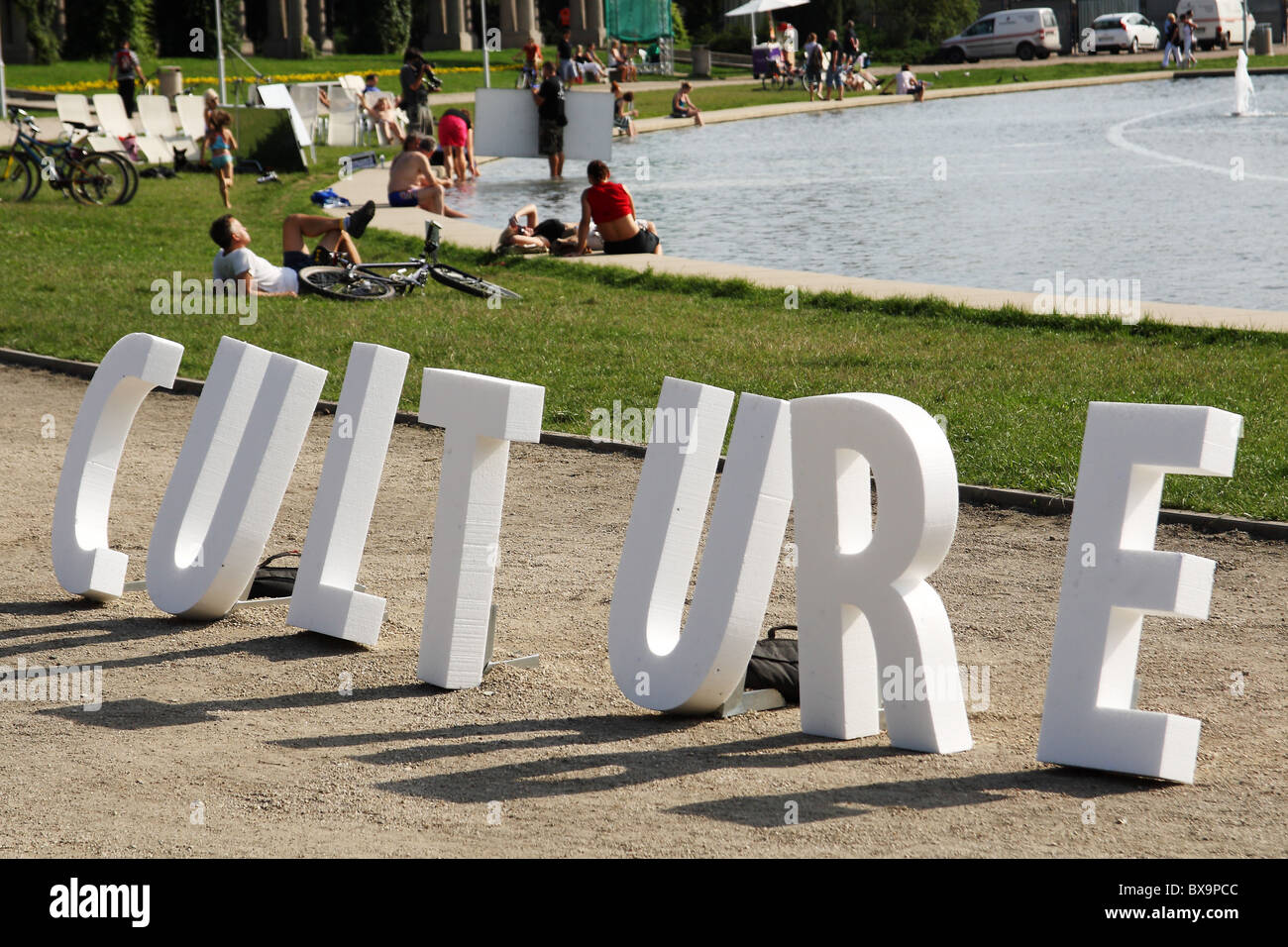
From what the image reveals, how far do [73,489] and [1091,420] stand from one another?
15.9 ft

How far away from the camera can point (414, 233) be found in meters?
19.0

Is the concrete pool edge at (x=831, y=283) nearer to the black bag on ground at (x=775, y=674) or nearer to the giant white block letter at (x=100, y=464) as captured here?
the black bag on ground at (x=775, y=674)

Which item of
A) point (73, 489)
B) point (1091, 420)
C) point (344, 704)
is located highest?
point (1091, 420)

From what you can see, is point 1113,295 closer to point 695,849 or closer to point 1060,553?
point 1060,553

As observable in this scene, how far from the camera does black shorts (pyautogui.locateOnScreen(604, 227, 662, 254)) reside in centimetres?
1761

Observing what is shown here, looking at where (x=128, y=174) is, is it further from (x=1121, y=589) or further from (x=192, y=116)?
(x=1121, y=589)

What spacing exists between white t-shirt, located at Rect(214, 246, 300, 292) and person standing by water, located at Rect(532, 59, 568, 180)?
11.8 m

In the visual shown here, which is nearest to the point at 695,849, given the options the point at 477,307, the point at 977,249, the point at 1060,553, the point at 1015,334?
the point at 1060,553

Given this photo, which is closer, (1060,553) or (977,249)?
(1060,553)

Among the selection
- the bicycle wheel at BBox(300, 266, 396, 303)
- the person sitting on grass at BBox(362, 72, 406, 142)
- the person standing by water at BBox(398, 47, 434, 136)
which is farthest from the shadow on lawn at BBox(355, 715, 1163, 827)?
the person sitting on grass at BBox(362, 72, 406, 142)

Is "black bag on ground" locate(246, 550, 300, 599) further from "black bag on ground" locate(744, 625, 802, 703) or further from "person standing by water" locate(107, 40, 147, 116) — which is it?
"person standing by water" locate(107, 40, 147, 116)

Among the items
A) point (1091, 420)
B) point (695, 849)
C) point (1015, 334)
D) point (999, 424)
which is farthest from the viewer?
point (1015, 334)

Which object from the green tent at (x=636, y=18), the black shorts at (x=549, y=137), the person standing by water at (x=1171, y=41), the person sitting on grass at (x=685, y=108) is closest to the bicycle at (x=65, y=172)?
the black shorts at (x=549, y=137)

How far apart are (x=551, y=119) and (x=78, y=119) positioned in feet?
28.8
